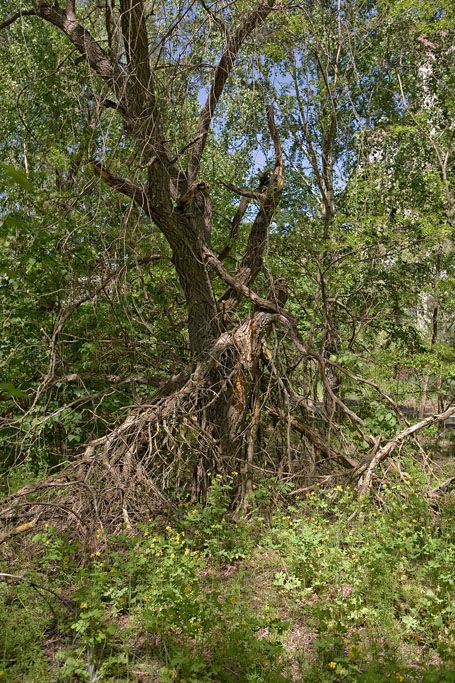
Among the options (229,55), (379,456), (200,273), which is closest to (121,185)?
(200,273)

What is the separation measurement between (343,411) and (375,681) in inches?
112

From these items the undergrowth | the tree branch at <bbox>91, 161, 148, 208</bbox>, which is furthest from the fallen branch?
the tree branch at <bbox>91, 161, 148, 208</bbox>

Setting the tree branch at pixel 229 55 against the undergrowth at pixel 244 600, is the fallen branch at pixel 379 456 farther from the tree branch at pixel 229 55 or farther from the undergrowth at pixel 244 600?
the tree branch at pixel 229 55

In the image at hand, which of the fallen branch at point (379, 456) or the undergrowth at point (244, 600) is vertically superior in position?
the fallen branch at point (379, 456)

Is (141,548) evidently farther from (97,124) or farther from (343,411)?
(97,124)

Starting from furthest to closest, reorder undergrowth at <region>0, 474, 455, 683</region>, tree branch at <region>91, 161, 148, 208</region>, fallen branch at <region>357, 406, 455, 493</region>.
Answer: fallen branch at <region>357, 406, 455, 493</region>
tree branch at <region>91, 161, 148, 208</region>
undergrowth at <region>0, 474, 455, 683</region>

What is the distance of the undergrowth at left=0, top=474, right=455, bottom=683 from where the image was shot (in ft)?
9.26

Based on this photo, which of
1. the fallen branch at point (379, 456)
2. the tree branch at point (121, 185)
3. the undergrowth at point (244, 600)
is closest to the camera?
the undergrowth at point (244, 600)

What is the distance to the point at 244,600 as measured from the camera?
136 inches

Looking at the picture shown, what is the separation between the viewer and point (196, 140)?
4.55m

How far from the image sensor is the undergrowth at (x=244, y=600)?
282cm

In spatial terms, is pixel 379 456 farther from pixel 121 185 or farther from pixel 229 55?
pixel 229 55

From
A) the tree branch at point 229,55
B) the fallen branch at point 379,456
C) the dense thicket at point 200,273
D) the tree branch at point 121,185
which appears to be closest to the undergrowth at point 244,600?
the fallen branch at point 379,456

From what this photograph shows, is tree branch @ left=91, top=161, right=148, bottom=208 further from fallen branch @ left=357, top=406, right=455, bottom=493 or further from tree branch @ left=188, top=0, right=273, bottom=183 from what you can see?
fallen branch @ left=357, top=406, right=455, bottom=493
